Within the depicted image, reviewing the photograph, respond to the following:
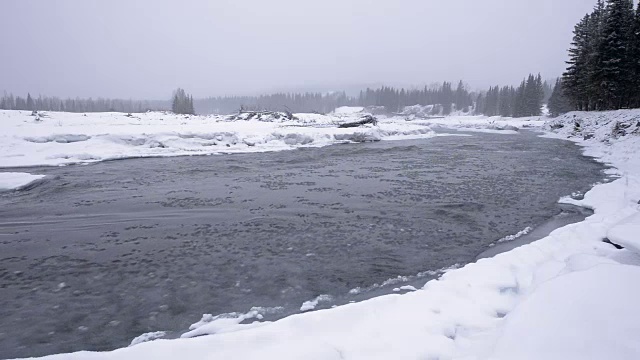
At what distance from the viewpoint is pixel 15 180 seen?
1231cm

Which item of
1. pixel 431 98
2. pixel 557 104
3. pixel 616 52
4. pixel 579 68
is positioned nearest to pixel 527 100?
pixel 557 104

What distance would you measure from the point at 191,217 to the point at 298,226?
3.05 meters

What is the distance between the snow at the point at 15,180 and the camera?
1178 centimetres

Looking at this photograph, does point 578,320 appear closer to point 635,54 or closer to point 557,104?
point 635,54

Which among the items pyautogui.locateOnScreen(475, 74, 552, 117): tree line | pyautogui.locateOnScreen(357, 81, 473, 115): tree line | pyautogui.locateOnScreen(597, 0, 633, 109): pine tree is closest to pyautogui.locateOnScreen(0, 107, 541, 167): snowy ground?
pyautogui.locateOnScreen(597, 0, 633, 109): pine tree

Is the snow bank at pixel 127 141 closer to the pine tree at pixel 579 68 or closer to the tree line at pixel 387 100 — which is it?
the pine tree at pixel 579 68

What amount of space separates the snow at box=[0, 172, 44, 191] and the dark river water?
0.58 meters

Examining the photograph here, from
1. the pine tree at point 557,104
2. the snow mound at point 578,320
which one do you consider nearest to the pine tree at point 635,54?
the pine tree at point 557,104

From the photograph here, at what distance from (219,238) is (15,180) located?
34.6 ft

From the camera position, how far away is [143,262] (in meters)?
6.08

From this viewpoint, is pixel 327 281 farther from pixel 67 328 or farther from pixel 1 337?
pixel 1 337

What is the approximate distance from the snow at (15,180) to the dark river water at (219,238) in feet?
1.90

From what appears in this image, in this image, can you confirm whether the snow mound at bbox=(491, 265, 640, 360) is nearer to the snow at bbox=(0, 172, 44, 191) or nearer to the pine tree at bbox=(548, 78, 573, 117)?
the snow at bbox=(0, 172, 44, 191)

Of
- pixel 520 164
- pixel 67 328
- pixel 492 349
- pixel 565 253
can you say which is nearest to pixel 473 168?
pixel 520 164
